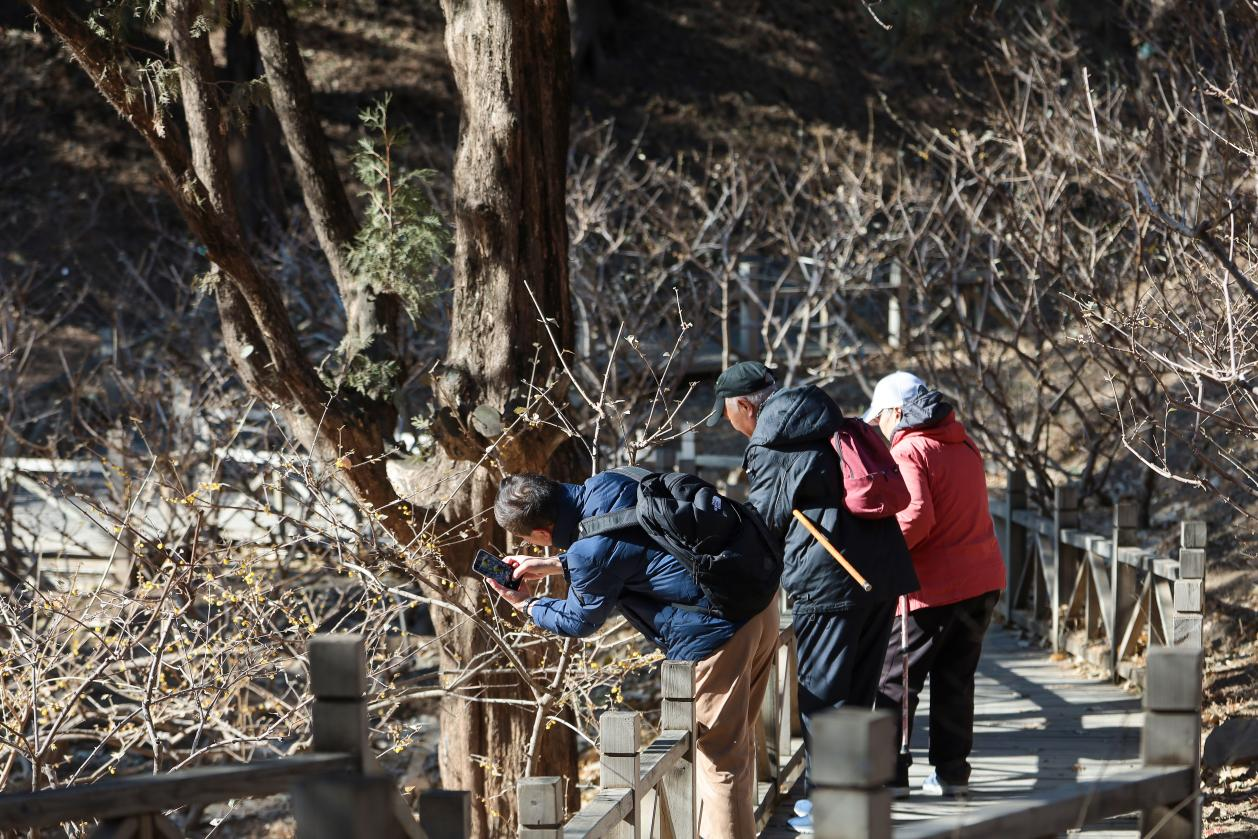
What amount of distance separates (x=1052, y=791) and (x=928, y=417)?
2386mm

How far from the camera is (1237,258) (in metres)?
6.75

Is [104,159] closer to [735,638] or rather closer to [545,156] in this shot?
[545,156]

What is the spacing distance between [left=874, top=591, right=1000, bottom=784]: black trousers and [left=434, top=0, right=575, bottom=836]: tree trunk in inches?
82.6

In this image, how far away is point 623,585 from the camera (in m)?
4.09

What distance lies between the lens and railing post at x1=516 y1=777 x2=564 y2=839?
3.29m

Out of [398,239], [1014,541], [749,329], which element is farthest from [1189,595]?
[749,329]

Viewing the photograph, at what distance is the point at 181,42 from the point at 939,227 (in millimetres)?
9459

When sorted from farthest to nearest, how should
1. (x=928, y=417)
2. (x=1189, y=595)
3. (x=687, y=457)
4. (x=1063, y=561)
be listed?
(x=687, y=457) → (x=1063, y=561) → (x=1189, y=595) → (x=928, y=417)

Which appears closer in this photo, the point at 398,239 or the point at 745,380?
the point at 745,380

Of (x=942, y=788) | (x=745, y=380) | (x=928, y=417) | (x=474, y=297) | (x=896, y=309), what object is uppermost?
(x=896, y=309)

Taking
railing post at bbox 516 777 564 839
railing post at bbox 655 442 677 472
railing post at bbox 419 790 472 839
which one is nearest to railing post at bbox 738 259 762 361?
railing post at bbox 655 442 677 472

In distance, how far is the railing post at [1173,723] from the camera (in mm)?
2547

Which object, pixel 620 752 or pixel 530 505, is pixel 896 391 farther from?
pixel 620 752

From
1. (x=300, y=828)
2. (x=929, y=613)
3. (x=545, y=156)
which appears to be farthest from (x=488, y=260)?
(x=300, y=828)
